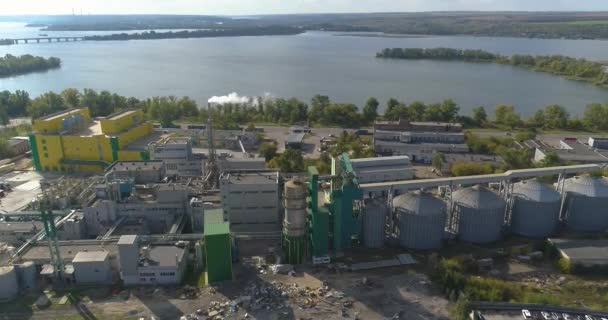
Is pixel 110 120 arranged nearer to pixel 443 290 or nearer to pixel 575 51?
pixel 443 290

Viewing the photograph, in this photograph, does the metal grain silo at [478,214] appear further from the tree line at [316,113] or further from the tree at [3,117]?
the tree at [3,117]

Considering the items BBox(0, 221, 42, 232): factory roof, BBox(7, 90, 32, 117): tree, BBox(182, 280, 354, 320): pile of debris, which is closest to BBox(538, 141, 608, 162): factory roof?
BBox(182, 280, 354, 320): pile of debris

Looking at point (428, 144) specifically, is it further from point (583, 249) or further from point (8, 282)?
point (8, 282)

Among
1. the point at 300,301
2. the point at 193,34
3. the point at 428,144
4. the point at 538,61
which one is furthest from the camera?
the point at 193,34

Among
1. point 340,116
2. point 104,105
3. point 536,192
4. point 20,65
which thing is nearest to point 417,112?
point 340,116

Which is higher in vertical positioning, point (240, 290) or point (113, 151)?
point (113, 151)

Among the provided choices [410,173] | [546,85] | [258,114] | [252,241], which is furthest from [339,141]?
[546,85]
